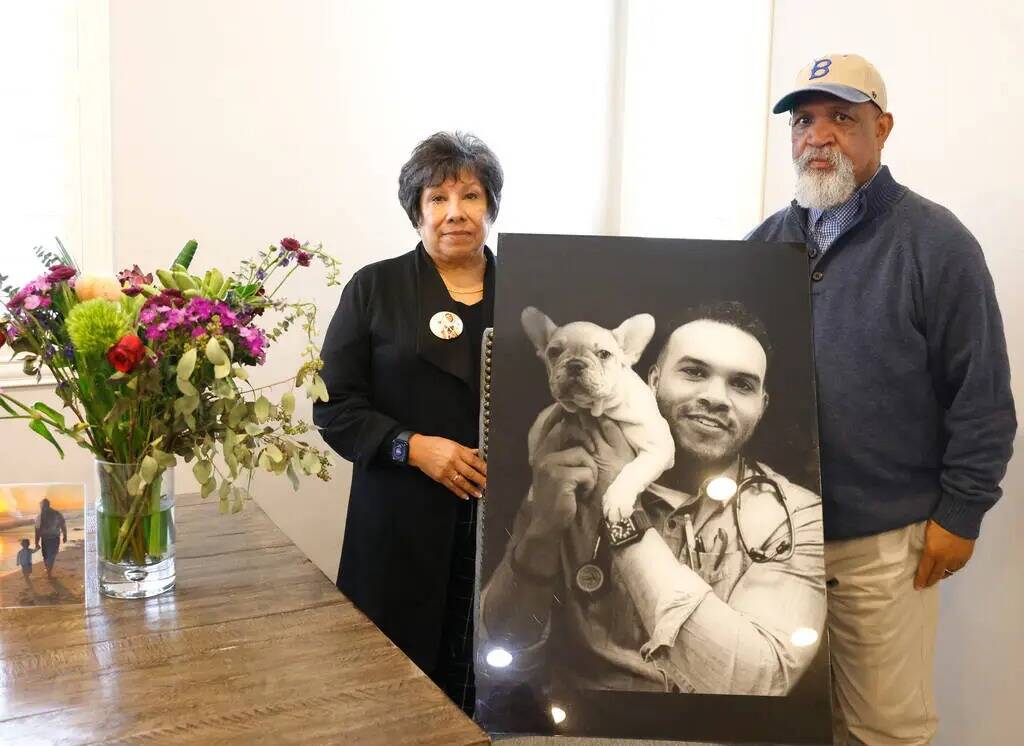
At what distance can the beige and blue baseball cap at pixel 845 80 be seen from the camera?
1631 mm

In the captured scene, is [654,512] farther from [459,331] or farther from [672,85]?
[672,85]

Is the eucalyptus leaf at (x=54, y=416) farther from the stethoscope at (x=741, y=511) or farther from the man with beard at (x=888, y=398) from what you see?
the man with beard at (x=888, y=398)

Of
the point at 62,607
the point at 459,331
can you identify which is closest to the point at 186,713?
the point at 62,607

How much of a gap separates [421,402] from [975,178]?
4.45 ft

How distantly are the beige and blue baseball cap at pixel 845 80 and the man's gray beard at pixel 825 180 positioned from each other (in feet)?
0.35

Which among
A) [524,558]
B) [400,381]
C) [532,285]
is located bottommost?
[524,558]

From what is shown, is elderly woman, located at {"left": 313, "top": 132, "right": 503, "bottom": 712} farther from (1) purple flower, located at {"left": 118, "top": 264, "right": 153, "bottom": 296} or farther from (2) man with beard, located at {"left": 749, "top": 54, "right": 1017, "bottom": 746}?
(2) man with beard, located at {"left": 749, "top": 54, "right": 1017, "bottom": 746}

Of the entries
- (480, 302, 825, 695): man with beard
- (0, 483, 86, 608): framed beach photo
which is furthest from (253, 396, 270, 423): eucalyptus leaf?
(480, 302, 825, 695): man with beard

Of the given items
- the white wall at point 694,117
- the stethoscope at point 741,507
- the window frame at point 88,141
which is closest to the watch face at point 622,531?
the stethoscope at point 741,507

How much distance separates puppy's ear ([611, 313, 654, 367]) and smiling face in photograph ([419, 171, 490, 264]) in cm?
57

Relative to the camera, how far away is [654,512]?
1350 mm

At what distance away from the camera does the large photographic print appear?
125 cm

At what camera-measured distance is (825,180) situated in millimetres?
1654

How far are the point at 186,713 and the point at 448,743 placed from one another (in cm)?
32
